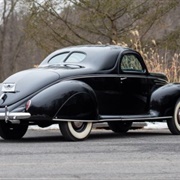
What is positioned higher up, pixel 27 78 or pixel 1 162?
pixel 27 78

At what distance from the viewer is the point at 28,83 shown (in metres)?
11.3

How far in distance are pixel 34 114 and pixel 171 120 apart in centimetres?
335

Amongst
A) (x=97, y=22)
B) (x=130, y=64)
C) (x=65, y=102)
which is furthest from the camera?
(x=97, y=22)

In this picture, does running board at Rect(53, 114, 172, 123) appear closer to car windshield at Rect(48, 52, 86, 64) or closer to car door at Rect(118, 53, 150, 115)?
car door at Rect(118, 53, 150, 115)

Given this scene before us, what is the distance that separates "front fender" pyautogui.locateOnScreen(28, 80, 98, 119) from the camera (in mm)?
11031

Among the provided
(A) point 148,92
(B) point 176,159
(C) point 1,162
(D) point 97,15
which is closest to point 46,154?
(C) point 1,162

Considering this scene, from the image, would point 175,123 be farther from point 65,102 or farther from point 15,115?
point 15,115

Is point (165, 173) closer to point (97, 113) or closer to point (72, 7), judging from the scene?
point (97, 113)

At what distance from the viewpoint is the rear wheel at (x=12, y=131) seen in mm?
12258

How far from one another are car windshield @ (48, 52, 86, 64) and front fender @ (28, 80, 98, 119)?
116cm

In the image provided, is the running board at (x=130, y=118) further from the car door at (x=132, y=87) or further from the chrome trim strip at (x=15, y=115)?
the chrome trim strip at (x=15, y=115)

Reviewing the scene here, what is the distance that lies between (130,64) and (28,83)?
2.52 metres

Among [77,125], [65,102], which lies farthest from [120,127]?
[65,102]

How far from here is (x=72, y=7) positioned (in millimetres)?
25688
